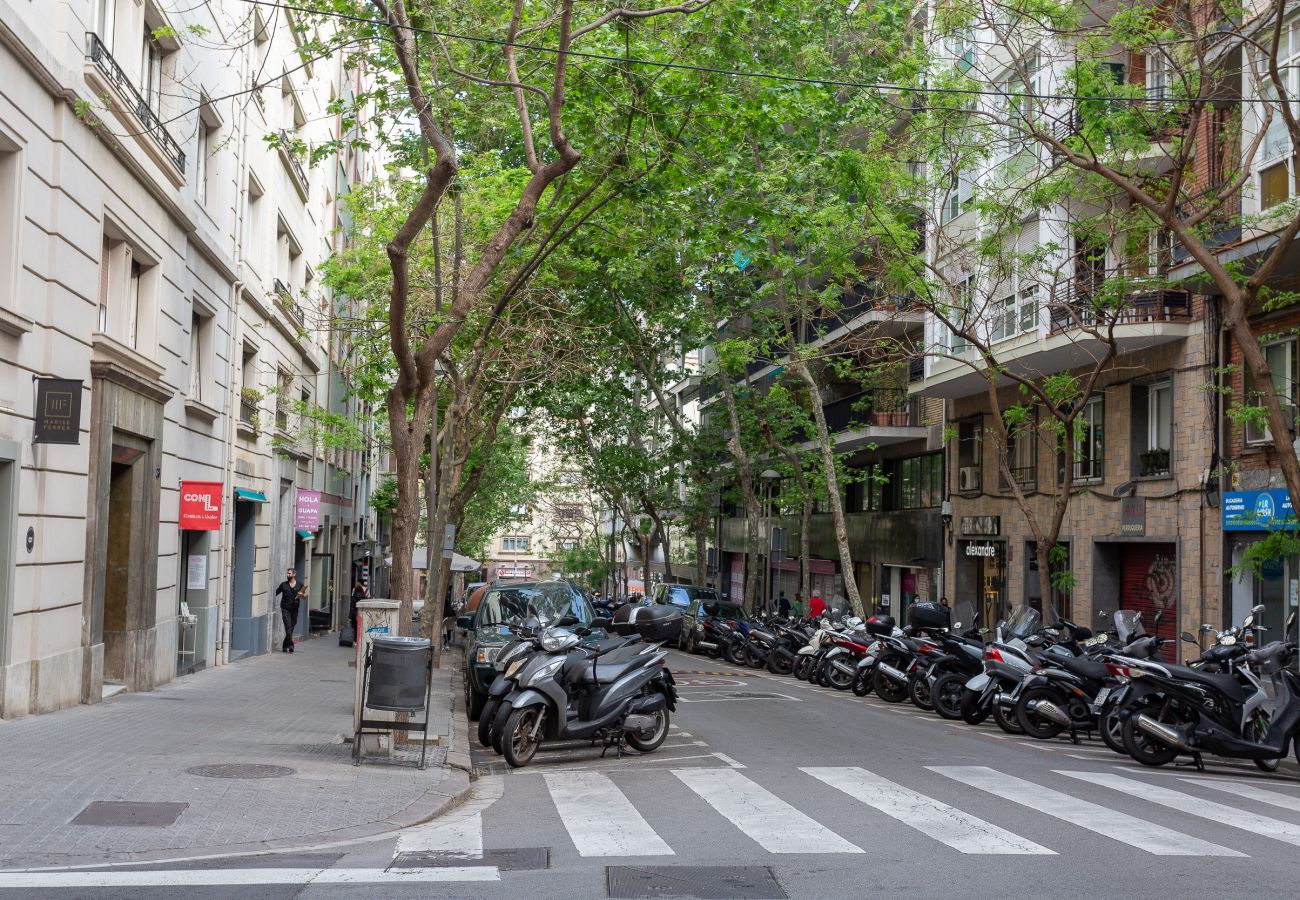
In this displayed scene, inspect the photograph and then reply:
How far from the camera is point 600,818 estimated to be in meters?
8.93

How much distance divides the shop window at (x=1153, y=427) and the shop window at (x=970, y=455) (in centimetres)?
595

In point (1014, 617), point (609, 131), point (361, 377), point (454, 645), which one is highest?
point (609, 131)

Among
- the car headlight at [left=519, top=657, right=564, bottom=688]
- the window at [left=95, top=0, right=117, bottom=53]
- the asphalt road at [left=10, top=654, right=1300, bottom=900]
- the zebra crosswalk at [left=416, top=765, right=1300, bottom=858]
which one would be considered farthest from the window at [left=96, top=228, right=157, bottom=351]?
the zebra crosswalk at [left=416, top=765, right=1300, bottom=858]

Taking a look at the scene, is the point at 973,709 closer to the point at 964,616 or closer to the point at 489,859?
the point at 964,616

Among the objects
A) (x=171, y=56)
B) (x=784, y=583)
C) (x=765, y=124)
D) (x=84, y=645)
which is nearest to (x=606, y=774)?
(x=84, y=645)

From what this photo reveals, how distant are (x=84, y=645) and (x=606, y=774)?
272 inches

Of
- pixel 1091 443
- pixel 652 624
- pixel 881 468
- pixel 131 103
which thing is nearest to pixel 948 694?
pixel 652 624

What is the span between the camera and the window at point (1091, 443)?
84.8 ft

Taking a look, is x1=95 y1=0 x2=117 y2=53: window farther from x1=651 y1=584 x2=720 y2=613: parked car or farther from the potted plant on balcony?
x1=651 y1=584 x2=720 y2=613: parked car

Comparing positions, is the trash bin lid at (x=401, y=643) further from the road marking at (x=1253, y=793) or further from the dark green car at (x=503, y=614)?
the road marking at (x=1253, y=793)

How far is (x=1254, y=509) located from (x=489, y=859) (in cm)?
1668

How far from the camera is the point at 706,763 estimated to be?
11.9 meters

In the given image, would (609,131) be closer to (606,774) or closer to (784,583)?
(606,774)

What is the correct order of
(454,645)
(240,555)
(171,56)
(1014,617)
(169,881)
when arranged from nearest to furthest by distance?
(169,881) < (1014,617) < (171,56) < (240,555) < (454,645)
